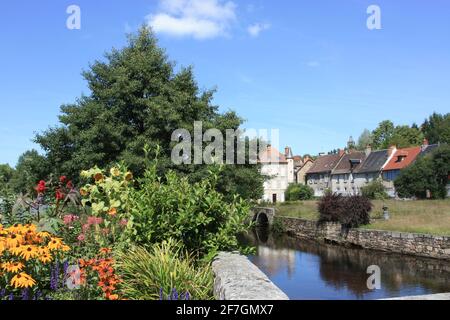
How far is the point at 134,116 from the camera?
74.3 feet

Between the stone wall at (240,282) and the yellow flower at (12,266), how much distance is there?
1837 millimetres

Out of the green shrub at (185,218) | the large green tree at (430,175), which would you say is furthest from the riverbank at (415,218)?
the green shrub at (185,218)

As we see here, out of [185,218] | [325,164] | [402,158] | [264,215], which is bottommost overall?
[264,215]

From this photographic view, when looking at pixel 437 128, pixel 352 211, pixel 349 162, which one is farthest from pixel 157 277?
pixel 437 128

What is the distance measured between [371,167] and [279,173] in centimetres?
1659

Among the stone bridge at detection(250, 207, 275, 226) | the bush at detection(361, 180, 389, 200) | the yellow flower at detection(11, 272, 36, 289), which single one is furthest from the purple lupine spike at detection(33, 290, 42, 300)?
the bush at detection(361, 180, 389, 200)

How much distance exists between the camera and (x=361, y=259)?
23641 mm

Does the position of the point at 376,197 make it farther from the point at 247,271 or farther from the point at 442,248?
the point at 247,271

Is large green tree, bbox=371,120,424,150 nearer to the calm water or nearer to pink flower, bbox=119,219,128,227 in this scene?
the calm water

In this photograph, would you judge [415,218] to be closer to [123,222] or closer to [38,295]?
[123,222]
